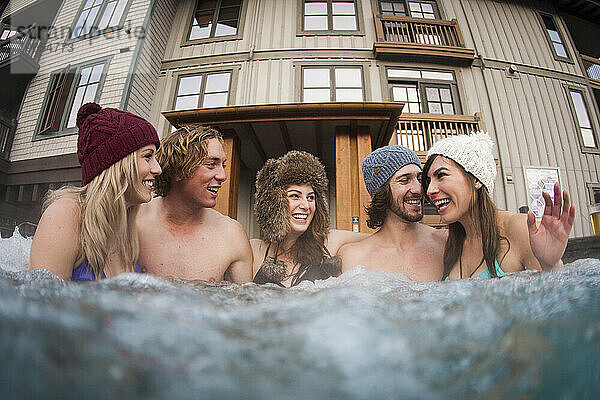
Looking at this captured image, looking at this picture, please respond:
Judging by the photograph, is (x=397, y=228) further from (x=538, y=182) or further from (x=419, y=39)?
(x=419, y=39)

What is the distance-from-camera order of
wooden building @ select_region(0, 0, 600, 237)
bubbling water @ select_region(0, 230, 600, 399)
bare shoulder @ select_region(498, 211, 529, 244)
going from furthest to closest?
wooden building @ select_region(0, 0, 600, 237), bare shoulder @ select_region(498, 211, 529, 244), bubbling water @ select_region(0, 230, 600, 399)

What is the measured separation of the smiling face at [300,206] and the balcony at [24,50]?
0.74m

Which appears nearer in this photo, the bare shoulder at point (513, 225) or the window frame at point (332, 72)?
the bare shoulder at point (513, 225)

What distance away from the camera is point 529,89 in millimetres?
866

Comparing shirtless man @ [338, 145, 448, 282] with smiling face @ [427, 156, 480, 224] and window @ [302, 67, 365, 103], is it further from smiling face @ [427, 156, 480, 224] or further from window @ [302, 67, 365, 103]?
window @ [302, 67, 365, 103]

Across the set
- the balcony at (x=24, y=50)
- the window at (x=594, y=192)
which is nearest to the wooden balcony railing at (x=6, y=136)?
the balcony at (x=24, y=50)

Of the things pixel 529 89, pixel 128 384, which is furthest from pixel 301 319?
pixel 529 89

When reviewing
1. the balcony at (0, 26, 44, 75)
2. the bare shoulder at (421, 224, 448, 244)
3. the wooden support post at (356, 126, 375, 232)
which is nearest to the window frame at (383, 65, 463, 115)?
the wooden support post at (356, 126, 375, 232)

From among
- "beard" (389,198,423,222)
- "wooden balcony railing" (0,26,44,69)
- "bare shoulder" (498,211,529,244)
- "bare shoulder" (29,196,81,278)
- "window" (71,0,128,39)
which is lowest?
"bare shoulder" (29,196,81,278)

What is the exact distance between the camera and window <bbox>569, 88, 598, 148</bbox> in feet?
2.66

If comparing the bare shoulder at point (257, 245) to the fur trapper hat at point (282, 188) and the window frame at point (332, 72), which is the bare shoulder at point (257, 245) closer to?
the fur trapper hat at point (282, 188)

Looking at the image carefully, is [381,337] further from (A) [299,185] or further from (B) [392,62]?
(B) [392,62]

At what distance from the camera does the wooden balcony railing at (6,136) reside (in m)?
0.70

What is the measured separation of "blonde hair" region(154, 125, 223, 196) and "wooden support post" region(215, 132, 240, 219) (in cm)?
11
